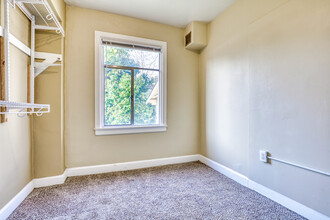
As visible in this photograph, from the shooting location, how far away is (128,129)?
259 centimetres

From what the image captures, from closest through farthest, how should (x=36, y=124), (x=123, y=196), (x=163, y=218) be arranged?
(x=163, y=218) → (x=123, y=196) → (x=36, y=124)

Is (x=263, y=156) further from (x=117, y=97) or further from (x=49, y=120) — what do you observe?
(x=49, y=120)

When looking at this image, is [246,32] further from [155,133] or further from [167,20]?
[155,133]

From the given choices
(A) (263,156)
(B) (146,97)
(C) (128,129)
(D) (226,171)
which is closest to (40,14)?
(B) (146,97)

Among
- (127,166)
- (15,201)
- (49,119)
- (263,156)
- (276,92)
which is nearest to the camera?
(15,201)

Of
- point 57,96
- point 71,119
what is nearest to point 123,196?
point 71,119

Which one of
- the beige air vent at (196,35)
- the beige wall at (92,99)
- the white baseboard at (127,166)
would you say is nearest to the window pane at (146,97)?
the beige wall at (92,99)

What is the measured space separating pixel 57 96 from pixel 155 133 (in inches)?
62.0

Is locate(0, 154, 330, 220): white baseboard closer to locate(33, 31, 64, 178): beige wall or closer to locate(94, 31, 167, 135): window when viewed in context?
locate(33, 31, 64, 178): beige wall

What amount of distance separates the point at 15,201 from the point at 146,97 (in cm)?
205

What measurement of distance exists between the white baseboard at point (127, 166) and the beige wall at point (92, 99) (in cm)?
7

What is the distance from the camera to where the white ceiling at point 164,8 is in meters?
2.24

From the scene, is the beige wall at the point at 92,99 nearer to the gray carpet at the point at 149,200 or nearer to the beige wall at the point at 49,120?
the beige wall at the point at 49,120

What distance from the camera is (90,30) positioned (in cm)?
239
